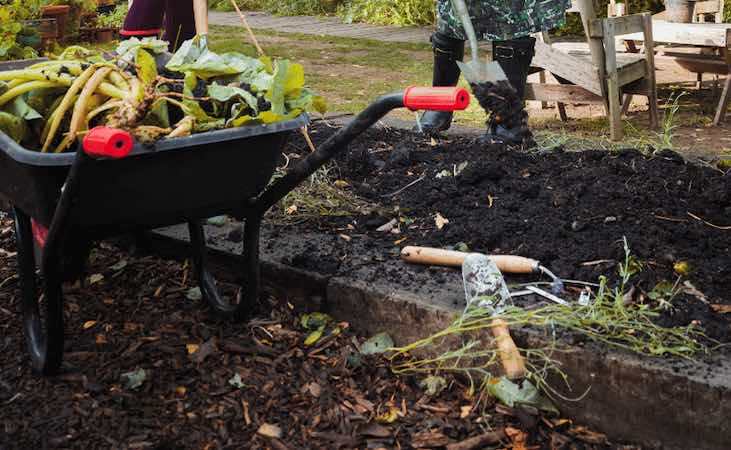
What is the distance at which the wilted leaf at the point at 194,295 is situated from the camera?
10.1 feet

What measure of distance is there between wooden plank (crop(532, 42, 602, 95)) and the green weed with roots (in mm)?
3214

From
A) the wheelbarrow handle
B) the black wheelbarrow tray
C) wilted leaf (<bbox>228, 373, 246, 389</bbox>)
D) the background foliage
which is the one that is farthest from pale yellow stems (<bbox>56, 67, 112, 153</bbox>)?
the background foliage

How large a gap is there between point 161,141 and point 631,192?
5.77 feet

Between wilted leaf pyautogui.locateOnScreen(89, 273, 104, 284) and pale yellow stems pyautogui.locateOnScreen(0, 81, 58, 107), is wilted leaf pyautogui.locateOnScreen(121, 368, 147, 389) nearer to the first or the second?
wilted leaf pyautogui.locateOnScreen(89, 273, 104, 284)

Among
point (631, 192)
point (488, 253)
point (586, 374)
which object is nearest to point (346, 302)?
point (488, 253)

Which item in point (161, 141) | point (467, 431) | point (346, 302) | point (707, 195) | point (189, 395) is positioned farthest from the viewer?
point (707, 195)

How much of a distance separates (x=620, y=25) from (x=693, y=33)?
0.91m

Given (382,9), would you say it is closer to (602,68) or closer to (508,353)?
(602,68)

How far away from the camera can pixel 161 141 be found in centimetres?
216

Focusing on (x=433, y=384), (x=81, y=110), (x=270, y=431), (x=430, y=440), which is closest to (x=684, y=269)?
(x=433, y=384)

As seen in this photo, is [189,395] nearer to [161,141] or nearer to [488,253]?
A: [161,141]

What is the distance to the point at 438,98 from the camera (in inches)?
82.0

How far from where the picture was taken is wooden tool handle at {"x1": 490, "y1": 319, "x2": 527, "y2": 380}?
236cm

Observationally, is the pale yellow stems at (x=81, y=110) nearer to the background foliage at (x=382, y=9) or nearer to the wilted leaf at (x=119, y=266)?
the wilted leaf at (x=119, y=266)
